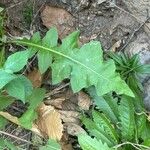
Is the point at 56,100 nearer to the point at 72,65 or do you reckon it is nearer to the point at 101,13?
the point at 72,65

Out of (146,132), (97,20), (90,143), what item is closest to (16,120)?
(90,143)

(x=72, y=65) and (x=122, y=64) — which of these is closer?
(x=72, y=65)

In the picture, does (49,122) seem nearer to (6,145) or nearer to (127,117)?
(6,145)

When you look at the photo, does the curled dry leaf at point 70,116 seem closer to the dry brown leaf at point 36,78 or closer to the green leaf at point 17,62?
the dry brown leaf at point 36,78

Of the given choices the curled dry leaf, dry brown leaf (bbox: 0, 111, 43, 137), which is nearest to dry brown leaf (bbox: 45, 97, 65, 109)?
the curled dry leaf

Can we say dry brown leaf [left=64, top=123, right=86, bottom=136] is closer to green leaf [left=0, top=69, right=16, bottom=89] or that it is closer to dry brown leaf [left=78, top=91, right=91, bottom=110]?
dry brown leaf [left=78, top=91, right=91, bottom=110]

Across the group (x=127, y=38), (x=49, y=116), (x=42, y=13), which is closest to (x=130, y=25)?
(x=127, y=38)

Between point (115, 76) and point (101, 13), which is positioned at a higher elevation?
point (101, 13)

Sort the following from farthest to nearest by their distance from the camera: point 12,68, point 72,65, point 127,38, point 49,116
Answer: point 127,38 < point 49,116 < point 72,65 < point 12,68
